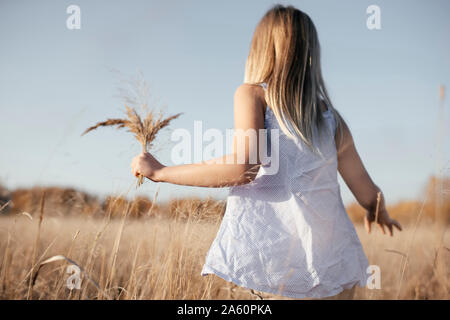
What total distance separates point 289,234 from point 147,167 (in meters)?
0.61

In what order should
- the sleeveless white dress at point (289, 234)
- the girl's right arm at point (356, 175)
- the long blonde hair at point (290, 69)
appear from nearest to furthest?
the sleeveless white dress at point (289, 234) < the long blonde hair at point (290, 69) < the girl's right arm at point (356, 175)

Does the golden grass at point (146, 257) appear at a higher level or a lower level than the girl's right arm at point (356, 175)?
lower

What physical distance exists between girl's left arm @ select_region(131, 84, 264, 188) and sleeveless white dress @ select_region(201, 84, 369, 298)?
0.06 m

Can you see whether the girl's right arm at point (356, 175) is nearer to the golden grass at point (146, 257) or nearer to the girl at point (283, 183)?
the girl at point (283, 183)

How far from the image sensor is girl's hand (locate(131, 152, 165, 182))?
4.12 ft

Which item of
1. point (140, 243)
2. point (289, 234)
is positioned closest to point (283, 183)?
point (289, 234)

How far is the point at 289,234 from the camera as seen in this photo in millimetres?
1091

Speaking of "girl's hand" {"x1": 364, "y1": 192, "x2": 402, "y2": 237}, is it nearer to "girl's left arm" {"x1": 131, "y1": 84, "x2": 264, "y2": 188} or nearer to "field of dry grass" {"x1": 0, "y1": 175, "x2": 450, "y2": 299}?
"field of dry grass" {"x1": 0, "y1": 175, "x2": 450, "y2": 299}

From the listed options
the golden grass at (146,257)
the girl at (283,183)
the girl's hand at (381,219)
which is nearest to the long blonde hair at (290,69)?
the girl at (283,183)

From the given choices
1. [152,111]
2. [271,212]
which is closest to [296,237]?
[271,212]

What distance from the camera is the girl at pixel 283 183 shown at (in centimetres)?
106

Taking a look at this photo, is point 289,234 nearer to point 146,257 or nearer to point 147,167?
point 147,167

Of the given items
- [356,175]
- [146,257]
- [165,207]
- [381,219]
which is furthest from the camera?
[146,257]

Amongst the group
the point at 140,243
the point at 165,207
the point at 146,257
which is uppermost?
the point at 165,207
